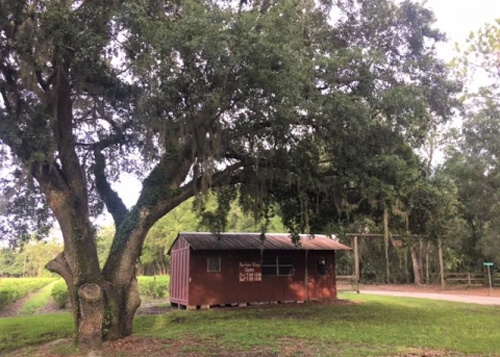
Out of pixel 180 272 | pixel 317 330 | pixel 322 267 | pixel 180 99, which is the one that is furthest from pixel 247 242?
pixel 180 99

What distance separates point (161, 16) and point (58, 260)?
608cm

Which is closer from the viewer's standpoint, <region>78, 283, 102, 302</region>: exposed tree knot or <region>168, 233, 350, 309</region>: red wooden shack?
<region>78, 283, 102, 302</region>: exposed tree knot

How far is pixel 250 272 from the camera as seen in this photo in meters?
19.6

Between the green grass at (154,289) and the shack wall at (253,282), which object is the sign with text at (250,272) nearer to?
the shack wall at (253,282)

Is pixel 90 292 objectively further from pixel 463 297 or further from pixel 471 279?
pixel 471 279

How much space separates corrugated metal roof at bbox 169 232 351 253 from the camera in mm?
19081

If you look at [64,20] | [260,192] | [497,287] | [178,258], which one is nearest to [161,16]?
[64,20]

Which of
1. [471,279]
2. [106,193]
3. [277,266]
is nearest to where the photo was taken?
[106,193]

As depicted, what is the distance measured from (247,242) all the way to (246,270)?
50.0 inches

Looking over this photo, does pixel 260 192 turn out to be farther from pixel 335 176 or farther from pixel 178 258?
pixel 178 258

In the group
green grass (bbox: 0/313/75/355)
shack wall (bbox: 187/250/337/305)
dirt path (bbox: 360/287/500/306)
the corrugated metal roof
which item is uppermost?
the corrugated metal roof

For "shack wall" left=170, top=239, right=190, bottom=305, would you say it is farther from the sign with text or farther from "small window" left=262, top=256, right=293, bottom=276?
"small window" left=262, top=256, right=293, bottom=276

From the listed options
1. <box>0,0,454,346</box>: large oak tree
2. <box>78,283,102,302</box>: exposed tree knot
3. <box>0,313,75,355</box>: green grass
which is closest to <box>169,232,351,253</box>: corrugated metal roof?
<box>0,313,75,355</box>: green grass

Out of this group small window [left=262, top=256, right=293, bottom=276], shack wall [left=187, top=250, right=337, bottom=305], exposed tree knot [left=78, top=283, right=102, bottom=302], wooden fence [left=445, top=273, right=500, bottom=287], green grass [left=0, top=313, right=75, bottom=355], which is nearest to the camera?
exposed tree knot [left=78, top=283, right=102, bottom=302]
